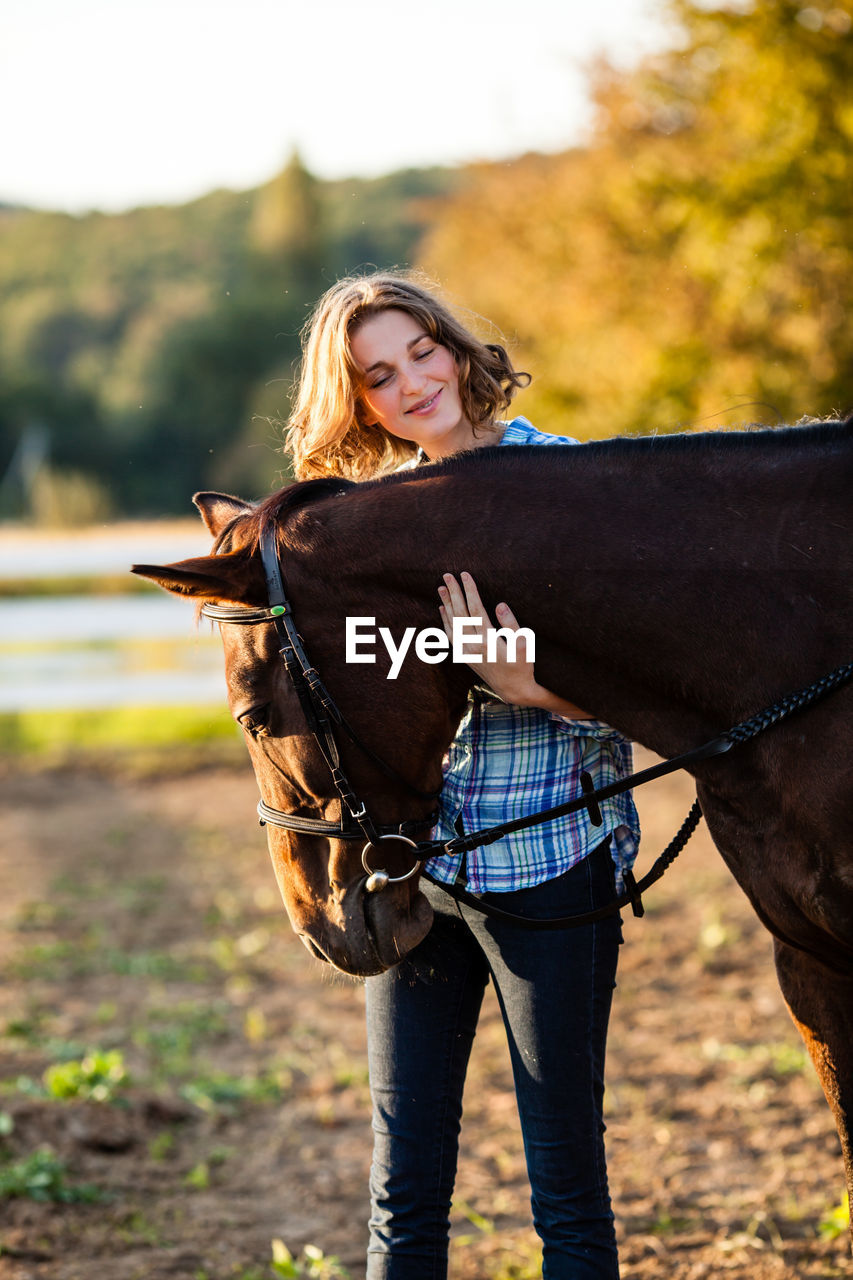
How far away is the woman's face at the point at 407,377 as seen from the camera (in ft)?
8.45

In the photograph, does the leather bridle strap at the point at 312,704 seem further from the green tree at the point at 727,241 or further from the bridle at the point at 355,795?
the green tree at the point at 727,241

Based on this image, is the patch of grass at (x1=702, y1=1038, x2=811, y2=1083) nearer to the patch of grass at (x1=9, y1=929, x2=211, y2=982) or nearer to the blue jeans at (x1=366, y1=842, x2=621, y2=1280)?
the blue jeans at (x1=366, y1=842, x2=621, y2=1280)

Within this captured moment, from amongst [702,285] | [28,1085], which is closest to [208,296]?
[702,285]

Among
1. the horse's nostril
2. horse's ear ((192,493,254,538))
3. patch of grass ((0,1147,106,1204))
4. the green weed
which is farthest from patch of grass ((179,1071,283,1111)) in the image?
horse's ear ((192,493,254,538))

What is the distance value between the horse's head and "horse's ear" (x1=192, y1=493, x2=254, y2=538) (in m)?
0.16

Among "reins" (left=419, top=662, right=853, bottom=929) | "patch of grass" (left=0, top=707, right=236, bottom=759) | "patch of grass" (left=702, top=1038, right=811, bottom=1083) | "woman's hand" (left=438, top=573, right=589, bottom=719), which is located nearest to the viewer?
"reins" (left=419, top=662, right=853, bottom=929)

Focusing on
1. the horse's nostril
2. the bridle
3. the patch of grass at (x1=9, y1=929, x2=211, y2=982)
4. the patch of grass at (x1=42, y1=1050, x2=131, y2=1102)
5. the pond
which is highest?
the pond

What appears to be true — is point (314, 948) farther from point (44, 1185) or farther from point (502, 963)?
point (44, 1185)

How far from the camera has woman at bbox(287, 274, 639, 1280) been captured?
88.1 inches

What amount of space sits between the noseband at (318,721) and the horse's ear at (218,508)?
0.28 metres

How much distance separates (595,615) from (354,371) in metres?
0.85

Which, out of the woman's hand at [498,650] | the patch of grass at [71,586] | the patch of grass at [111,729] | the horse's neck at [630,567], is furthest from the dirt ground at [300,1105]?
the patch of grass at [71,586]

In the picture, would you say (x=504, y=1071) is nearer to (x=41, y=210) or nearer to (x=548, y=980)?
(x=548, y=980)

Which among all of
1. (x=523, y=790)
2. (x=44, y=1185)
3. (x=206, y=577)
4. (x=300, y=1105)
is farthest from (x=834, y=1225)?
(x=206, y=577)
